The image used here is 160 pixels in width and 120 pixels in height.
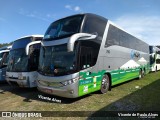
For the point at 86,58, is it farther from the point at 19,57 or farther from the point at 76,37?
the point at 19,57

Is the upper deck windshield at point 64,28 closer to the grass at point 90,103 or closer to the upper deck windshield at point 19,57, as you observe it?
the upper deck windshield at point 19,57

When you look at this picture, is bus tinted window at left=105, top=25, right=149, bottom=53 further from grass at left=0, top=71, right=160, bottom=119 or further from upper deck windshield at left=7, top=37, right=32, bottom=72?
upper deck windshield at left=7, top=37, right=32, bottom=72

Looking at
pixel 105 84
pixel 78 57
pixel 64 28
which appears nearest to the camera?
→ pixel 78 57

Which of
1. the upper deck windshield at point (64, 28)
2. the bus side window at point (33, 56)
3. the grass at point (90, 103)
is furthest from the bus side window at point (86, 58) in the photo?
the bus side window at point (33, 56)

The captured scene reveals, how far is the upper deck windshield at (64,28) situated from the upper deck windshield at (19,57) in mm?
1985

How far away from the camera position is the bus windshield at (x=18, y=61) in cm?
941

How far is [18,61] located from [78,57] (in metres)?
4.32

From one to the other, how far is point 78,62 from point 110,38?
327 centimetres

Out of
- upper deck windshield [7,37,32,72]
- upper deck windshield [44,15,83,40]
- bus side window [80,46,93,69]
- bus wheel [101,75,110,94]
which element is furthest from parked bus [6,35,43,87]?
bus wheel [101,75,110,94]

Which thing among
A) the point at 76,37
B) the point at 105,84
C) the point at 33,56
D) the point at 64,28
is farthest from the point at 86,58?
the point at 33,56

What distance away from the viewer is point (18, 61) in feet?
32.1

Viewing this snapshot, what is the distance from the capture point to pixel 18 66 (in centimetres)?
966

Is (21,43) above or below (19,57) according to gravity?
above

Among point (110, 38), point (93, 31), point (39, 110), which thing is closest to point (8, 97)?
point (39, 110)
